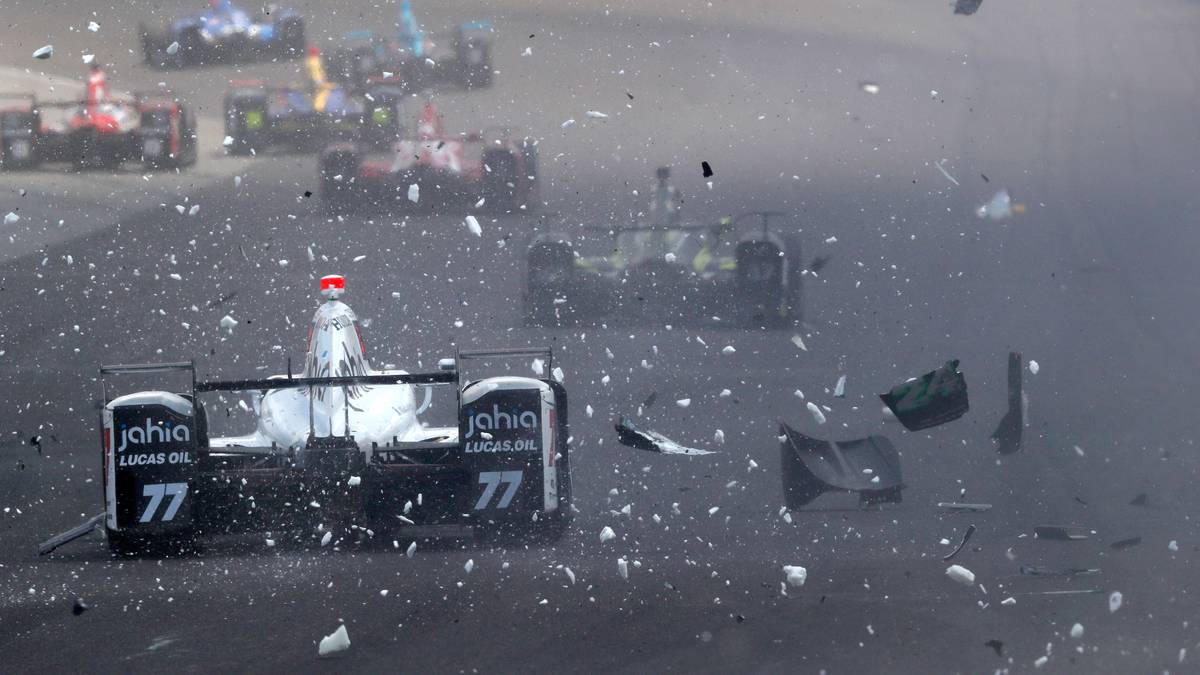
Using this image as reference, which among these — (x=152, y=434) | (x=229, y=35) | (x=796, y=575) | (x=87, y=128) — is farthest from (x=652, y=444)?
(x=87, y=128)

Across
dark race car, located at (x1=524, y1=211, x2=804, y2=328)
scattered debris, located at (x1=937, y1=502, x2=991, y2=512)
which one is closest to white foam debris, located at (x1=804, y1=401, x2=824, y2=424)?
dark race car, located at (x1=524, y1=211, x2=804, y2=328)

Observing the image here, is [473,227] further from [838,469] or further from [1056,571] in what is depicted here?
[1056,571]

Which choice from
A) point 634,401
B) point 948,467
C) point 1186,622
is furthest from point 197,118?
point 1186,622

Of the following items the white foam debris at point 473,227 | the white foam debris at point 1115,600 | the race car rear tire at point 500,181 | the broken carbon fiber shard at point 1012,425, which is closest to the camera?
the white foam debris at point 1115,600

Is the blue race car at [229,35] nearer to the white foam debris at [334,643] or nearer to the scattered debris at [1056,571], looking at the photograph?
the white foam debris at [334,643]

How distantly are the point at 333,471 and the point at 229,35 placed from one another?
497 cm

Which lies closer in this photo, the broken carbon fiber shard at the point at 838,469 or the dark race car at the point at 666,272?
the broken carbon fiber shard at the point at 838,469

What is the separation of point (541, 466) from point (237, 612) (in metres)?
1.61

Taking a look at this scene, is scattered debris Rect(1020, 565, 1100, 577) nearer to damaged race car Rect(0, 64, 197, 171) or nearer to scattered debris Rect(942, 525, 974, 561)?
scattered debris Rect(942, 525, 974, 561)

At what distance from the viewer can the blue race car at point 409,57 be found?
9.32 meters

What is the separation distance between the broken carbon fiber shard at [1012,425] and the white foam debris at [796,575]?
3848 mm

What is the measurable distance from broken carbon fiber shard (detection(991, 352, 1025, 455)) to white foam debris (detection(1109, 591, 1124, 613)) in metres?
3.82

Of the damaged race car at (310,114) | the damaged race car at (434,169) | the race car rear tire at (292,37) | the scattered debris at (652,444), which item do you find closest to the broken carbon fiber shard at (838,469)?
the scattered debris at (652,444)

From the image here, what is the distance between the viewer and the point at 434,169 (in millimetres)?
9734
